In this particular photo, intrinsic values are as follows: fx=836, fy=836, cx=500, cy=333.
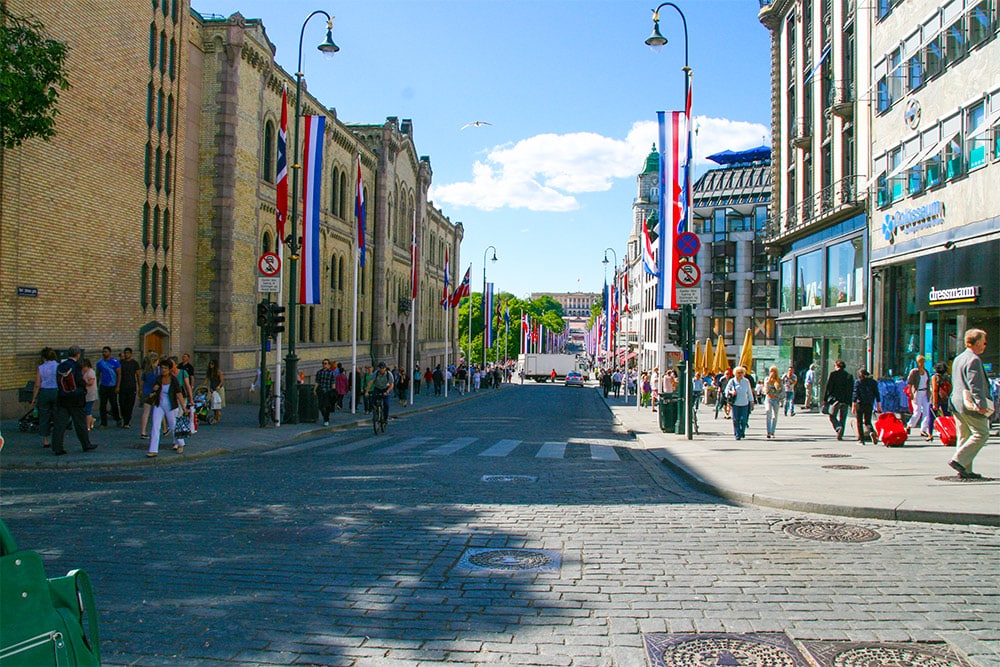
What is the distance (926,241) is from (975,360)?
1452 centimetres

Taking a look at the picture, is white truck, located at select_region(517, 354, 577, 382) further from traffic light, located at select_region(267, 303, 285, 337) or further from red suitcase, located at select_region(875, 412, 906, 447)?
red suitcase, located at select_region(875, 412, 906, 447)

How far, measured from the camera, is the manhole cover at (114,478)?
1160 centimetres

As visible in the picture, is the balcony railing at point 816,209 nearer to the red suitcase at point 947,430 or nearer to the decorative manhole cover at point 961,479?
the red suitcase at point 947,430

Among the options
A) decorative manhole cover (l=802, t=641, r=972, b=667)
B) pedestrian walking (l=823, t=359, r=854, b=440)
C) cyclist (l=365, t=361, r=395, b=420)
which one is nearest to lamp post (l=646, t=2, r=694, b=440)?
pedestrian walking (l=823, t=359, r=854, b=440)

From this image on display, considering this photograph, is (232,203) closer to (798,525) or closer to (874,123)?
(874,123)

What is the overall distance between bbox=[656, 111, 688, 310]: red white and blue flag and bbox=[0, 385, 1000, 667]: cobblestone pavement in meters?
9.65

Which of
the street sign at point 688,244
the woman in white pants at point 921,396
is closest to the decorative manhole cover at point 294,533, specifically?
the street sign at point 688,244

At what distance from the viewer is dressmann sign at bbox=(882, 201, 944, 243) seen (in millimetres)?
22438

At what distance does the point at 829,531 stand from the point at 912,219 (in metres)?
18.5

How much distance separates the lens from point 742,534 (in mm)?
8203

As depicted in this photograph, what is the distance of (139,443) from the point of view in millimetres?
16203

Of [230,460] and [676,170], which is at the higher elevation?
[676,170]

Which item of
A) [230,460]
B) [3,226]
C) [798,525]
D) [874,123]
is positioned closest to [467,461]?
[230,460]

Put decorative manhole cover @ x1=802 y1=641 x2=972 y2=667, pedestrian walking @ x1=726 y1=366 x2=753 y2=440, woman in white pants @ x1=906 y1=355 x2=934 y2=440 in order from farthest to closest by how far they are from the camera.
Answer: pedestrian walking @ x1=726 y1=366 x2=753 y2=440 < woman in white pants @ x1=906 y1=355 x2=934 y2=440 < decorative manhole cover @ x1=802 y1=641 x2=972 y2=667
